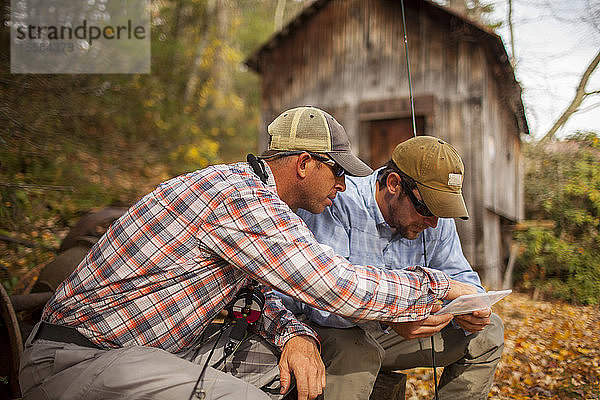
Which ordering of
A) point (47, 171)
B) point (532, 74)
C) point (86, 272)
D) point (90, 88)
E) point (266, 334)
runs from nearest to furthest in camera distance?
point (86, 272) → point (266, 334) → point (532, 74) → point (47, 171) → point (90, 88)

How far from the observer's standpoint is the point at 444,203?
2471 millimetres

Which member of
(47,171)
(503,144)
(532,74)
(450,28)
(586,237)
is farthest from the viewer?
(450,28)

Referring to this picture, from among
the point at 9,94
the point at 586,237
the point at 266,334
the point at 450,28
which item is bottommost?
the point at 266,334

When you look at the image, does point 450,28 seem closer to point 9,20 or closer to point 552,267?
point 552,267

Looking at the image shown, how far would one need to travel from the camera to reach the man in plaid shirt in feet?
5.81

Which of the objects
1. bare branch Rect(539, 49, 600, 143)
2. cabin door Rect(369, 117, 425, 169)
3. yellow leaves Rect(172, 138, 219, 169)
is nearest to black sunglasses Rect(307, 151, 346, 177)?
bare branch Rect(539, 49, 600, 143)

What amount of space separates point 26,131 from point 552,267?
5139 mm

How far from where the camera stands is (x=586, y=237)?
3.09 m

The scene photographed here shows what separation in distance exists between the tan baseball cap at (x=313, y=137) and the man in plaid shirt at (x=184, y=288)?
21 cm

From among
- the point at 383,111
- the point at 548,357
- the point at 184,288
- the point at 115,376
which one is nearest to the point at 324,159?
the point at 184,288

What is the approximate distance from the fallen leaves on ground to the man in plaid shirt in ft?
4.69

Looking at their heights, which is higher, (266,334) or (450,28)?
(450,28)

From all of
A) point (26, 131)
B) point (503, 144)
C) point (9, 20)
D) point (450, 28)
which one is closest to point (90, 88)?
point (9, 20)

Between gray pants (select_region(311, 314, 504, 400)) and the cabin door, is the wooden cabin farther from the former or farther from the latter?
gray pants (select_region(311, 314, 504, 400))
